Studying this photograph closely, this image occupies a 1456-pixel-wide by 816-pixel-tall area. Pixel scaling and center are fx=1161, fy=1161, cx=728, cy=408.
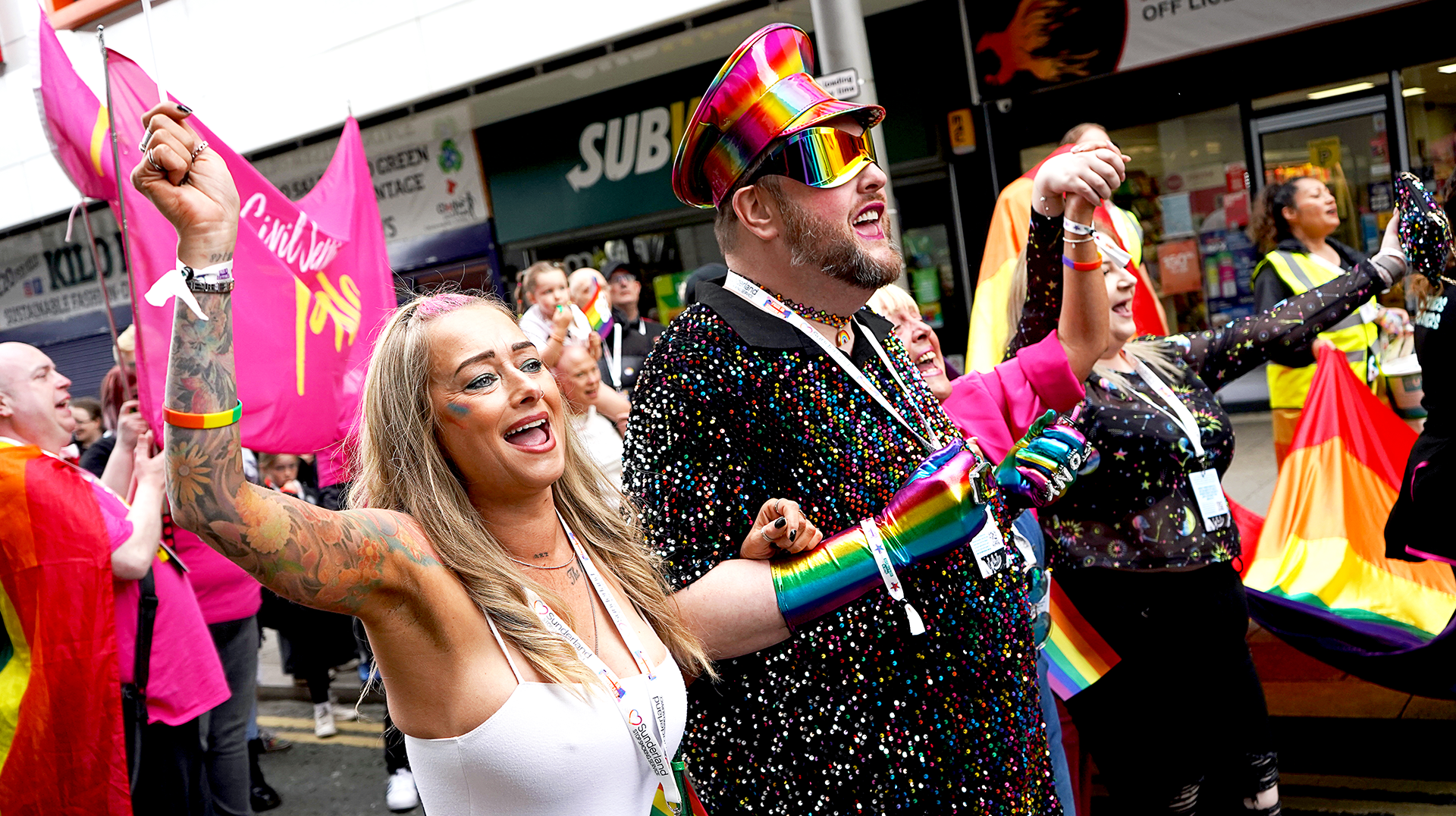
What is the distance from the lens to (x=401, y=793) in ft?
16.5

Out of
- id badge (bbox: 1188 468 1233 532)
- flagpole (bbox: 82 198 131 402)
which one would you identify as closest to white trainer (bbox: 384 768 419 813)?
flagpole (bbox: 82 198 131 402)

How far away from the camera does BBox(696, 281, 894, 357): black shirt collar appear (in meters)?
1.97

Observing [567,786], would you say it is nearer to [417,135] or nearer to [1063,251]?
[1063,251]

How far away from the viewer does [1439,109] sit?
790cm

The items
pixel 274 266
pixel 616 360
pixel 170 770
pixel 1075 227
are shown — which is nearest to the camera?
pixel 1075 227

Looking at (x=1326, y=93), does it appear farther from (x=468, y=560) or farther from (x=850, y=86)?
(x=468, y=560)

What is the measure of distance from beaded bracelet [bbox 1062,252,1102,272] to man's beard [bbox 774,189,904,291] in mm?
727

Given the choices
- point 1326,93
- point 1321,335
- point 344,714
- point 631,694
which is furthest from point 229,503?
point 1326,93

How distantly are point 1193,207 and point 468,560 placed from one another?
9.11 metres

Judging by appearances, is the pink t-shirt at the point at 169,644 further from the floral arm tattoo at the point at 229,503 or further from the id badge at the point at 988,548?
the id badge at the point at 988,548

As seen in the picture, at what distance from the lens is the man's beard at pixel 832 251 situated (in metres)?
1.99

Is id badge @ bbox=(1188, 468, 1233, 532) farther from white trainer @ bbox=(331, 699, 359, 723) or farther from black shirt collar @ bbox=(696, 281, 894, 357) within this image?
white trainer @ bbox=(331, 699, 359, 723)

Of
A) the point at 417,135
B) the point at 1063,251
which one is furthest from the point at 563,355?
the point at 417,135

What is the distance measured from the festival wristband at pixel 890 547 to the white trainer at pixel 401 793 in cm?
368
